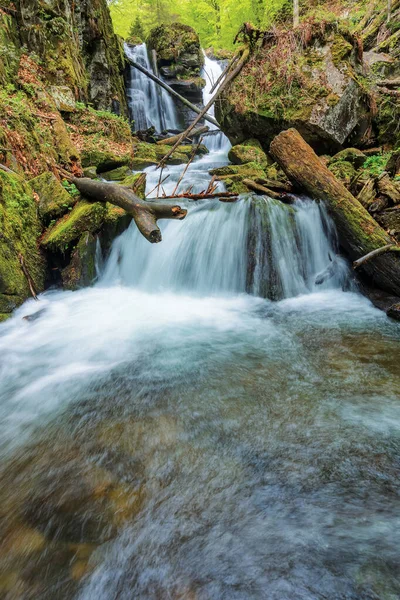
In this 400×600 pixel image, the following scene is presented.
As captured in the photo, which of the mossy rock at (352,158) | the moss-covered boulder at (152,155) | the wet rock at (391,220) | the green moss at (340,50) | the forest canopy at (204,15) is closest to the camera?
the wet rock at (391,220)

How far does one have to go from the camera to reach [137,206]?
178 inches

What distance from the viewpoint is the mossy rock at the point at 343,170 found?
6.69 m

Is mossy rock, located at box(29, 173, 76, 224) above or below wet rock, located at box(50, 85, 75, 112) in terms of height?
below

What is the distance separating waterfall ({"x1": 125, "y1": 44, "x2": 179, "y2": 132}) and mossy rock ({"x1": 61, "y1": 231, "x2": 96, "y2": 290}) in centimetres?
1232

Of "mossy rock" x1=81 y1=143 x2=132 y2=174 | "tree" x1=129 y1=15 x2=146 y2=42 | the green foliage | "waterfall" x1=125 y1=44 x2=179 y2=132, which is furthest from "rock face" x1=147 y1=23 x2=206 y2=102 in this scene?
the green foliage

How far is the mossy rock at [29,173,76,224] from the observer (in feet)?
19.0

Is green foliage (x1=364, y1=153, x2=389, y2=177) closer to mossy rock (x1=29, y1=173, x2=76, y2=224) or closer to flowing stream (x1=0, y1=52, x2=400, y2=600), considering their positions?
flowing stream (x1=0, y1=52, x2=400, y2=600)

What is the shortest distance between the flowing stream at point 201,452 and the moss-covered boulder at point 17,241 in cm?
33

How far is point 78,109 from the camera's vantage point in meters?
9.74

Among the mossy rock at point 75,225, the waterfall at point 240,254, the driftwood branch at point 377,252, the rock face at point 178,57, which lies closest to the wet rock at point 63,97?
the mossy rock at point 75,225

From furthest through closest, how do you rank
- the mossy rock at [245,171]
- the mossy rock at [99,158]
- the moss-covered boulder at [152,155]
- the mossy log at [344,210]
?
the moss-covered boulder at [152,155] → the mossy rock at [99,158] → the mossy rock at [245,171] → the mossy log at [344,210]

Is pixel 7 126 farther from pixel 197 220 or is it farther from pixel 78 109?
pixel 78 109

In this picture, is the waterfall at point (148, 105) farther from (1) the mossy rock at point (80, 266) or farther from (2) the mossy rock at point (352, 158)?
(1) the mossy rock at point (80, 266)

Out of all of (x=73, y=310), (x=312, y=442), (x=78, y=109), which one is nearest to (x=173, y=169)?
(x=78, y=109)
